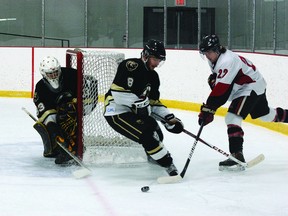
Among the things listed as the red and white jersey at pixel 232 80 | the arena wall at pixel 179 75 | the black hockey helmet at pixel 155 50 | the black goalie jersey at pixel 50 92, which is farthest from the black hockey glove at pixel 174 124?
the arena wall at pixel 179 75

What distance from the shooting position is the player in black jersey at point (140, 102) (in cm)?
347

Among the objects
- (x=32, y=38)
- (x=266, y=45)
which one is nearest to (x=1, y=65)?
(x=32, y=38)

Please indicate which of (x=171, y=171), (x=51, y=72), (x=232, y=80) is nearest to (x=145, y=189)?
(x=171, y=171)

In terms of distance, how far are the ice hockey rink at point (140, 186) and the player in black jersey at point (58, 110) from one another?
0.48 feet

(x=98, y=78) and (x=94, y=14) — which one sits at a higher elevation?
(x=94, y=14)

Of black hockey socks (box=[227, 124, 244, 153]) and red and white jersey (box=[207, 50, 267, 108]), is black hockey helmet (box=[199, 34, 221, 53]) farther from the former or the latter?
black hockey socks (box=[227, 124, 244, 153])

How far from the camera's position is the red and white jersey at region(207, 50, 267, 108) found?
3680 millimetres

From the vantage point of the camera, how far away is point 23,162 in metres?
4.02

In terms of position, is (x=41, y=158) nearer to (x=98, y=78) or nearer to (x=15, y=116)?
(x=98, y=78)

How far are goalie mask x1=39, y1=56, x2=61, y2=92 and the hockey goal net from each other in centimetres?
13

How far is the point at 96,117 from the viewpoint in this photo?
4.30 meters

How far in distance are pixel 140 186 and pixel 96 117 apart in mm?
1031

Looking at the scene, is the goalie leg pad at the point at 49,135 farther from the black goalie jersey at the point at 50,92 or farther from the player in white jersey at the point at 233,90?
the player in white jersey at the point at 233,90

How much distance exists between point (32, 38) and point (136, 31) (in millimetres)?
1548
